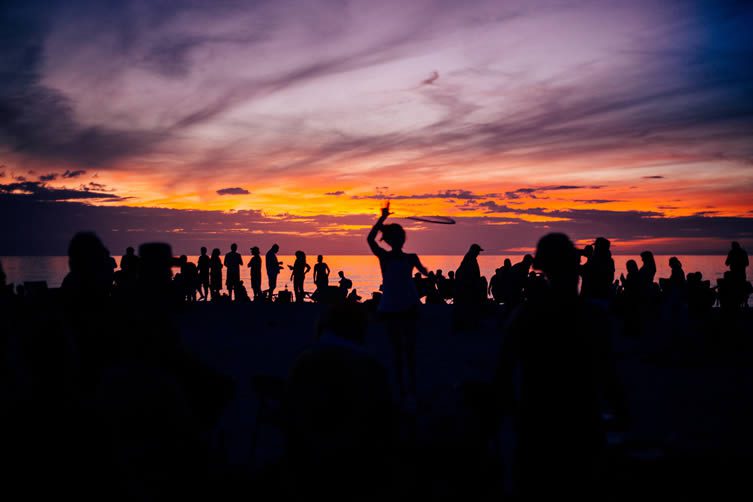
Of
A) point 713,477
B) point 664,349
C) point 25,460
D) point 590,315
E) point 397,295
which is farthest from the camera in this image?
point 664,349

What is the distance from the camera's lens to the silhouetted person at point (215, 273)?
21656 millimetres

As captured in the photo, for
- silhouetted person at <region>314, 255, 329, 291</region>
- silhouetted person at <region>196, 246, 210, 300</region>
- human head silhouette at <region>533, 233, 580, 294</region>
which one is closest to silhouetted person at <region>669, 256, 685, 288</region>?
silhouetted person at <region>314, 255, 329, 291</region>

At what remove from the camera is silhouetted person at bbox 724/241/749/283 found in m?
13.6

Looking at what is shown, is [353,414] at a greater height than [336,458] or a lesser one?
greater

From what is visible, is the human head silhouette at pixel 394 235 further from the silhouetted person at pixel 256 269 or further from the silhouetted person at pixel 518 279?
the silhouetted person at pixel 256 269

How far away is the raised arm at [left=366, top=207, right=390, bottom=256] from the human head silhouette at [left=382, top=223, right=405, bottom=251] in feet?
0.26

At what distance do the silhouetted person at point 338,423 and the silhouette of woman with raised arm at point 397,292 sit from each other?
3911mm

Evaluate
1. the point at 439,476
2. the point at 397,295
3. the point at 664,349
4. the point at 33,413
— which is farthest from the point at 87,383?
the point at 664,349

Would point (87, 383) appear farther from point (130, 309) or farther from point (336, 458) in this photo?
point (336, 458)

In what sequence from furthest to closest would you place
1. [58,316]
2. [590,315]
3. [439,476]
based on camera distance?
[439,476] < [58,316] < [590,315]

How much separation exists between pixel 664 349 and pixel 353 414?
10157 millimetres

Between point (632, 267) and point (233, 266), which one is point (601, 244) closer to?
point (632, 267)

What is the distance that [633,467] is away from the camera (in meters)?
3.93

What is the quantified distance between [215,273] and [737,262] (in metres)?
Result: 16.9
